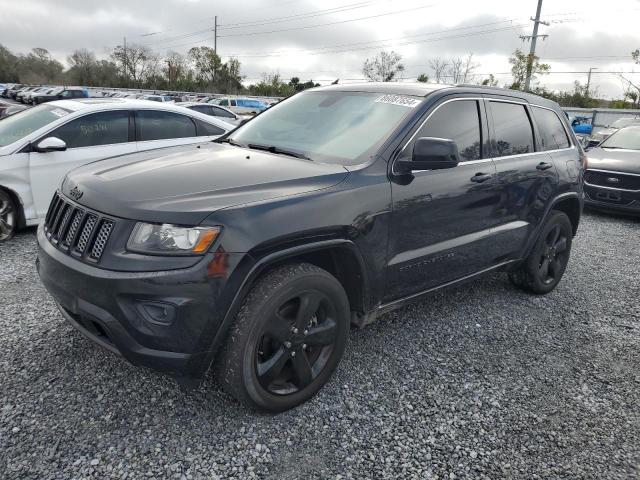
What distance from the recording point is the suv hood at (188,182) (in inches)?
90.7

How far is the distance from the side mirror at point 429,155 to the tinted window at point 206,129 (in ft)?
14.5

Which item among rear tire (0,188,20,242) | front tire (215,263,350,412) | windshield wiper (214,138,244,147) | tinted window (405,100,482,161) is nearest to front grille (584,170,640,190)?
tinted window (405,100,482,161)

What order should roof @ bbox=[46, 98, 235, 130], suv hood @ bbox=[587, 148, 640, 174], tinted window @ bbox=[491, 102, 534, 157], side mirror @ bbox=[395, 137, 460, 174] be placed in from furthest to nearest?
suv hood @ bbox=[587, 148, 640, 174], roof @ bbox=[46, 98, 235, 130], tinted window @ bbox=[491, 102, 534, 157], side mirror @ bbox=[395, 137, 460, 174]

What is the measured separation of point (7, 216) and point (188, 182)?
3849 mm

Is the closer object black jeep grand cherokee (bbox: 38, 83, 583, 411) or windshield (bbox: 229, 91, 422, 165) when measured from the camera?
black jeep grand cherokee (bbox: 38, 83, 583, 411)

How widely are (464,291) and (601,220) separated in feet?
17.2

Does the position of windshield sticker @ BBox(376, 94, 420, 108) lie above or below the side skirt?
above

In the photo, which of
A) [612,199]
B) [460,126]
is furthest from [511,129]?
[612,199]

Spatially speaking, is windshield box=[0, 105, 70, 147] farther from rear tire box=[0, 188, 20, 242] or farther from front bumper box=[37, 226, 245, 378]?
front bumper box=[37, 226, 245, 378]

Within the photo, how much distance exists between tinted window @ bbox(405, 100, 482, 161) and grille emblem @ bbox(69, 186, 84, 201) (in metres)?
1.98

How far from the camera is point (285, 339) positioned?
2.59m

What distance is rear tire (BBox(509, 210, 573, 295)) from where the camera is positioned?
4.43 m

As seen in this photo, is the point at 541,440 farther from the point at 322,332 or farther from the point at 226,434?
the point at 226,434

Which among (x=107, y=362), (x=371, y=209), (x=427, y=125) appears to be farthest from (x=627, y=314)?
(x=107, y=362)
